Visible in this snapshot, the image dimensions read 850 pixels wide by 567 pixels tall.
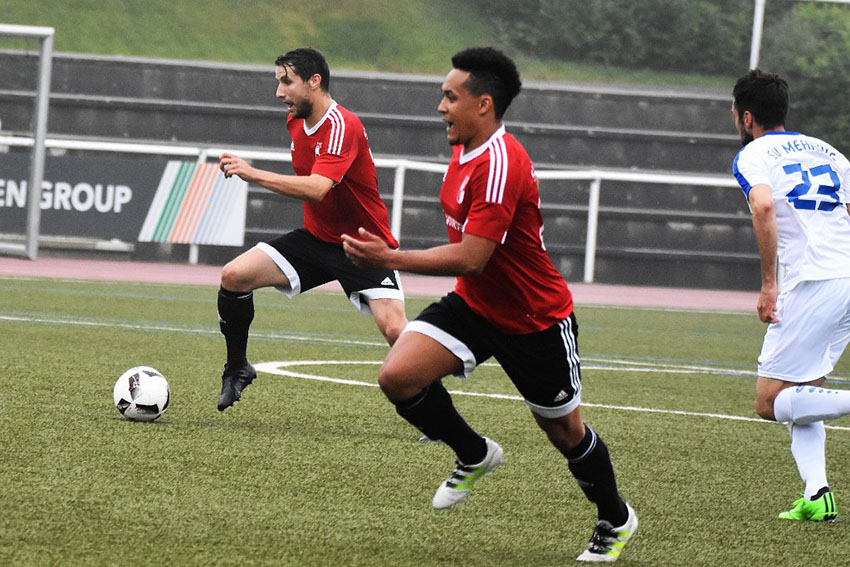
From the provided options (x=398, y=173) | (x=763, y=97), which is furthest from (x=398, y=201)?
(x=763, y=97)

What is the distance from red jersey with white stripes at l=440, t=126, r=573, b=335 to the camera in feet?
A: 14.0

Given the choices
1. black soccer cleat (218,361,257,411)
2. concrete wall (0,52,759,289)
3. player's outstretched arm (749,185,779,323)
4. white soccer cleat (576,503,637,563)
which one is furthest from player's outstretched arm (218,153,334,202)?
concrete wall (0,52,759,289)

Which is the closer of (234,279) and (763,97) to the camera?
(763,97)

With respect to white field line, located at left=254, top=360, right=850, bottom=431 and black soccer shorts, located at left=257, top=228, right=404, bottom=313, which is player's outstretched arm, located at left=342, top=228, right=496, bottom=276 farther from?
white field line, located at left=254, top=360, right=850, bottom=431

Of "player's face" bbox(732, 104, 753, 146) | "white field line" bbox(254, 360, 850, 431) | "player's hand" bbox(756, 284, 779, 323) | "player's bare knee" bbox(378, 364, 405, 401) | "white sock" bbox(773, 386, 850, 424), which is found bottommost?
"white field line" bbox(254, 360, 850, 431)

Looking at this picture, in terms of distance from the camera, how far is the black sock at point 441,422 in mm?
4574

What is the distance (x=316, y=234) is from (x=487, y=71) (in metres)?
2.83

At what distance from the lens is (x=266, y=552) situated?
409cm

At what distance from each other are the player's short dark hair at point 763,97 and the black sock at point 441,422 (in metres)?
1.75

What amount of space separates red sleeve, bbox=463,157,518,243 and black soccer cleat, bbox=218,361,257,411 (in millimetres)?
2755

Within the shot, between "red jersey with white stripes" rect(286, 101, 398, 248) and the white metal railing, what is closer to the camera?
"red jersey with white stripes" rect(286, 101, 398, 248)

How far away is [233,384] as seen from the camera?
6.79 metres

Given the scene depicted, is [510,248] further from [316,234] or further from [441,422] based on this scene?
[316,234]

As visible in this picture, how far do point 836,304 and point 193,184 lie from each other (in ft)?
48.9
